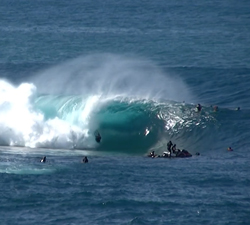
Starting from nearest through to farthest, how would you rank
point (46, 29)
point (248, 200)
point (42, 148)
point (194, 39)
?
point (248, 200)
point (42, 148)
point (194, 39)
point (46, 29)

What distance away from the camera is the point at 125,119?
82.9 metres

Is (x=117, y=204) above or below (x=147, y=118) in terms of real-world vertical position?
below

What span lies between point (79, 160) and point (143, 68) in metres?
38.0

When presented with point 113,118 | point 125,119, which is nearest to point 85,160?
point 125,119

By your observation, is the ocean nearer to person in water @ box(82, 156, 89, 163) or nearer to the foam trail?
the foam trail

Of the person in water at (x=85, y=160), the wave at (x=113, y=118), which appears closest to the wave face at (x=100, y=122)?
the wave at (x=113, y=118)

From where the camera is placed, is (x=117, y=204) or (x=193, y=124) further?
(x=193, y=124)

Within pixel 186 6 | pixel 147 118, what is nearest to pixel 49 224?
pixel 147 118

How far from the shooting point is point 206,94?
97.0m

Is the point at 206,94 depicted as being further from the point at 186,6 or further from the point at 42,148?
the point at 186,6

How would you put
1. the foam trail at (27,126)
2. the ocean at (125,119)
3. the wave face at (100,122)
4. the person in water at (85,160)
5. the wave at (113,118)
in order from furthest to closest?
the foam trail at (27,126) → the wave face at (100,122) → the wave at (113,118) → the person in water at (85,160) → the ocean at (125,119)

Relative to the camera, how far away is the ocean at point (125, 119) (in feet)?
193

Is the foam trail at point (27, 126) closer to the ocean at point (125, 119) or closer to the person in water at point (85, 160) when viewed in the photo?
the ocean at point (125, 119)

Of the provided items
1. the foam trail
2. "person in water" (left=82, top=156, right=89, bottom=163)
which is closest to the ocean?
the foam trail
